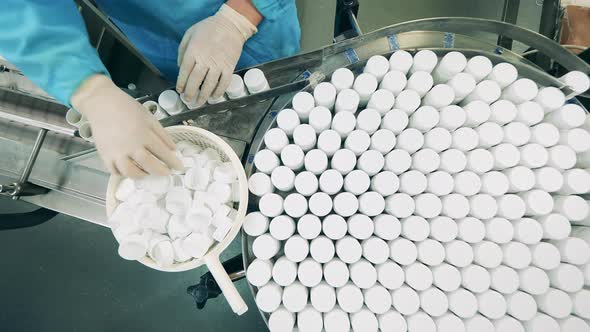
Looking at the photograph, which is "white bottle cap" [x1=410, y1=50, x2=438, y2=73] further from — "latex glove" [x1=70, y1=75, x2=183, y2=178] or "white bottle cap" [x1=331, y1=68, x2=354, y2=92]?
"latex glove" [x1=70, y1=75, x2=183, y2=178]

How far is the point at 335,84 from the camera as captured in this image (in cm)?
71

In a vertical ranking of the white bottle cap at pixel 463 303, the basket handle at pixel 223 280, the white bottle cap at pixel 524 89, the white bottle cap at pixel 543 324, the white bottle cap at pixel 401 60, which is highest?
the white bottle cap at pixel 524 89

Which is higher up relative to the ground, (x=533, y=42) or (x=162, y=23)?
(x=533, y=42)

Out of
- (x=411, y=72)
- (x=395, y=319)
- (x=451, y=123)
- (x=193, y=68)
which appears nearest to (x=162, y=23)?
(x=193, y=68)

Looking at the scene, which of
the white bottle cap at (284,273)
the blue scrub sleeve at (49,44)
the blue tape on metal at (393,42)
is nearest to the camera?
the blue scrub sleeve at (49,44)

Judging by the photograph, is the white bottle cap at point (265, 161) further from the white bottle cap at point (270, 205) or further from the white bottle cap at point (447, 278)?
the white bottle cap at point (447, 278)

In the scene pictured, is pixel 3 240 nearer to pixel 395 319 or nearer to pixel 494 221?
pixel 395 319

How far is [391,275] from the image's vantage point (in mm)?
645

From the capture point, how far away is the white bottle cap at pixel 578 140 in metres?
0.70

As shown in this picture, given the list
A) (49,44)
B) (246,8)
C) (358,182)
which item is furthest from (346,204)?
Result: (49,44)

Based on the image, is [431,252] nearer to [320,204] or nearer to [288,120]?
[320,204]

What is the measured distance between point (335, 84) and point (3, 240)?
4.16 feet

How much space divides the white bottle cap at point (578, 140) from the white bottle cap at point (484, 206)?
0.21m

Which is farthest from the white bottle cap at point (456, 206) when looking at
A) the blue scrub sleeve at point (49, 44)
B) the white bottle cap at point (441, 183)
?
the blue scrub sleeve at point (49, 44)
